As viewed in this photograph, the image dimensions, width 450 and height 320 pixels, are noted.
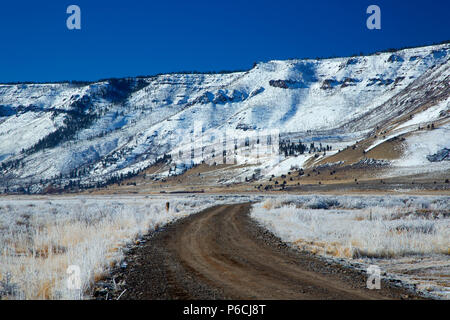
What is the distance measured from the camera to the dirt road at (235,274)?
19.8ft

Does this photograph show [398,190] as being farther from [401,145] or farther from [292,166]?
[292,166]

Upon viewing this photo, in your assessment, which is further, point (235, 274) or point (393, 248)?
point (393, 248)

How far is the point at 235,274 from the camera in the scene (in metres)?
7.45

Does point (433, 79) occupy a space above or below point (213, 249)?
above

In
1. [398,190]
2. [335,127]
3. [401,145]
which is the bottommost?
[398,190]

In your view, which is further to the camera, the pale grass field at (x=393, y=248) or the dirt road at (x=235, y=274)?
the pale grass field at (x=393, y=248)

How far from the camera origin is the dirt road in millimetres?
6031

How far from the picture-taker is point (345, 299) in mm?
5684

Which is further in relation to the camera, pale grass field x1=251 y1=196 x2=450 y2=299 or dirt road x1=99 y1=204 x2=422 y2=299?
pale grass field x1=251 y1=196 x2=450 y2=299

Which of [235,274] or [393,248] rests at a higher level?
[235,274]

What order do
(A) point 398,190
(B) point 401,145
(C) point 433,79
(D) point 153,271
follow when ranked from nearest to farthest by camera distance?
(D) point 153,271, (A) point 398,190, (B) point 401,145, (C) point 433,79
